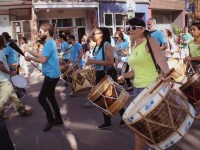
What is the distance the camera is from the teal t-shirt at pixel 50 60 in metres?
5.08

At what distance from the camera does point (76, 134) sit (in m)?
5.16

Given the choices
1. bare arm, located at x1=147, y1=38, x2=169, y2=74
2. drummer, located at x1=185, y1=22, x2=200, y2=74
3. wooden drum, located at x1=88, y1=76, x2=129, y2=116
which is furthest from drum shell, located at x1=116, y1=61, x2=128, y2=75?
bare arm, located at x1=147, y1=38, x2=169, y2=74

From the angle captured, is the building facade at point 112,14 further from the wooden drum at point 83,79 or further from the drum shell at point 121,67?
the wooden drum at point 83,79

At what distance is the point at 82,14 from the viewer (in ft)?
79.2

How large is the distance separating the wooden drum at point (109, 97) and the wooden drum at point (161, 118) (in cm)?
153

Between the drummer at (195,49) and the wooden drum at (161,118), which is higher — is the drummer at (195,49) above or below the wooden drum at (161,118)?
above

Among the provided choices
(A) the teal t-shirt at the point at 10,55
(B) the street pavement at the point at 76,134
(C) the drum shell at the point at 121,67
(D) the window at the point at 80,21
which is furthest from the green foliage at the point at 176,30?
(B) the street pavement at the point at 76,134

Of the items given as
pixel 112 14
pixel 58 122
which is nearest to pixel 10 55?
pixel 58 122

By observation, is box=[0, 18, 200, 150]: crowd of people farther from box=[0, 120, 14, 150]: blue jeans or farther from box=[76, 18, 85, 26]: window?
box=[76, 18, 85, 26]: window

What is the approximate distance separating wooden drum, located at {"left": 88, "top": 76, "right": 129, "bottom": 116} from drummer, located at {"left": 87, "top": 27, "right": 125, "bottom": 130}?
47 centimetres

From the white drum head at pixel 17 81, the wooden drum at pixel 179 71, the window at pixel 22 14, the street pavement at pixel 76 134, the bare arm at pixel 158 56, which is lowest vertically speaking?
the street pavement at pixel 76 134

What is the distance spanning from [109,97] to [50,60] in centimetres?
128

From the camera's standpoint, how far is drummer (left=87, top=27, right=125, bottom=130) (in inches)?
197

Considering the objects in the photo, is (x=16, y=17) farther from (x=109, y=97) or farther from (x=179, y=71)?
(x=109, y=97)
